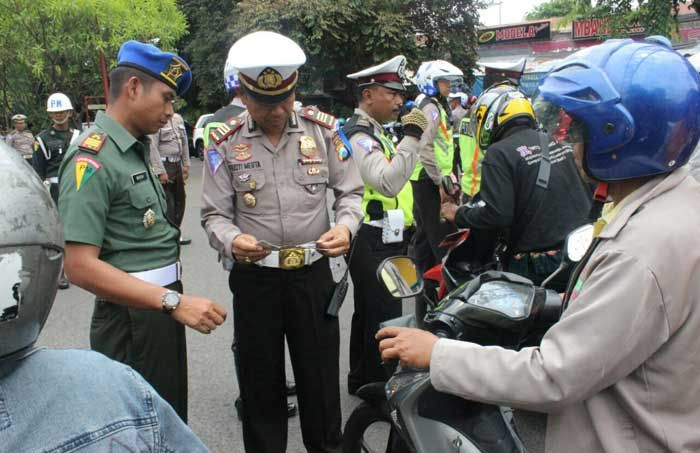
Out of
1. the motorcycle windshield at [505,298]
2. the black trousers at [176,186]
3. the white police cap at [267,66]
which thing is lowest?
the black trousers at [176,186]

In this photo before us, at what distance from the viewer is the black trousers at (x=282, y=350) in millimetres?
2598

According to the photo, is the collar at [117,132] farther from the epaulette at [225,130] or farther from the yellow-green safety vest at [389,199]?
the yellow-green safety vest at [389,199]

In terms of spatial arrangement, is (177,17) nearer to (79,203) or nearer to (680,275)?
(79,203)

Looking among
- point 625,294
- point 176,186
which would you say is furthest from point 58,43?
point 625,294

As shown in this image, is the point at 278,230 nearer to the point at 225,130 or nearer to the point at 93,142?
the point at 225,130

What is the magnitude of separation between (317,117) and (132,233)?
3.16 ft

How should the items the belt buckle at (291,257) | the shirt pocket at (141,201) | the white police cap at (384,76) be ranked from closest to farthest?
the shirt pocket at (141,201)
the belt buckle at (291,257)
the white police cap at (384,76)

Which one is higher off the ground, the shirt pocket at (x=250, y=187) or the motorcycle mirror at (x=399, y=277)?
the shirt pocket at (x=250, y=187)

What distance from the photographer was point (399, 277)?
1806mm

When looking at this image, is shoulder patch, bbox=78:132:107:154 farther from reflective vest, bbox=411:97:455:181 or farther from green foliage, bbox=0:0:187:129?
green foliage, bbox=0:0:187:129

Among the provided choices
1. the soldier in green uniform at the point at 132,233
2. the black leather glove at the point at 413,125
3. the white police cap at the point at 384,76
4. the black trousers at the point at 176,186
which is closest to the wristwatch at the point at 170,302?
the soldier in green uniform at the point at 132,233

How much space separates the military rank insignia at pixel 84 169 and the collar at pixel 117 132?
0.14m

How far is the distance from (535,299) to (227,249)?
4.20ft

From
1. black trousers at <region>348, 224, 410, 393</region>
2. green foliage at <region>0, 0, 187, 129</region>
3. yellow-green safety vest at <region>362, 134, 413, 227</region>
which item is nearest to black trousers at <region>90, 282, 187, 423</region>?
black trousers at <region>348, 224, 410, 393</region>
